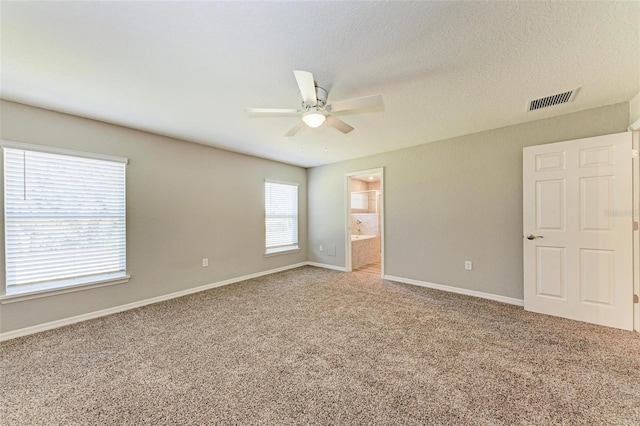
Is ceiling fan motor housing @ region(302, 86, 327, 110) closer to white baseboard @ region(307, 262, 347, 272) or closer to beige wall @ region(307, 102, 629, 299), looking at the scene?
beige wall @ region(307, 102, 629, 299)

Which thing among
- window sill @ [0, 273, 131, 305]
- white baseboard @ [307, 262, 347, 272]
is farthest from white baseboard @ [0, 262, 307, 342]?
white baseboard @ [307, 262, 347, 272]

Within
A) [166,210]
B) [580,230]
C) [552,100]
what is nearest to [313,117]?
[552,100]

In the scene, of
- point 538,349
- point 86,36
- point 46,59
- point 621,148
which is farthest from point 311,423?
point 621,148

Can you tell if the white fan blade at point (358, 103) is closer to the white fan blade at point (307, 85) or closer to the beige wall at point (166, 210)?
the white fan blade at point (307, 85)

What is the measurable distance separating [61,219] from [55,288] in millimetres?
751

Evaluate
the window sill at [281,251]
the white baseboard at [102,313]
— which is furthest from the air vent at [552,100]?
the white baseboard at [102,313]

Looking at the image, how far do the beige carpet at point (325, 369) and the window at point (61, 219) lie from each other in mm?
590

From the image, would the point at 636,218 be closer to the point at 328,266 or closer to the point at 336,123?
the point at 336,123

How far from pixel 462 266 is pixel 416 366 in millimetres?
2250

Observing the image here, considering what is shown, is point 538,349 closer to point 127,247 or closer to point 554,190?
point 554,190

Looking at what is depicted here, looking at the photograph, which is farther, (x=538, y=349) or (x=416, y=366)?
(x=538, y=349)

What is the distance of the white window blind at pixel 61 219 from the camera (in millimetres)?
2537

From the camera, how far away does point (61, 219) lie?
279cm

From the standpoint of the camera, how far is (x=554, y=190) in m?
2.88
